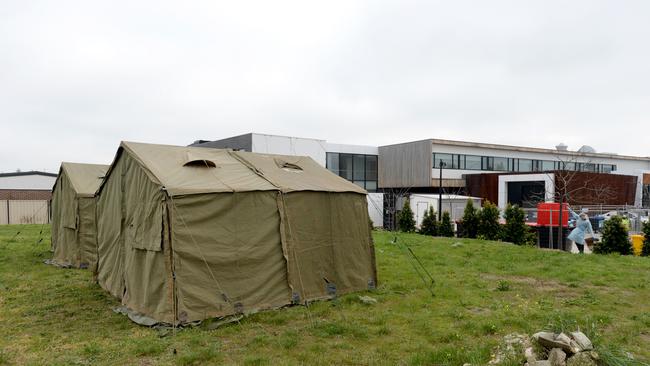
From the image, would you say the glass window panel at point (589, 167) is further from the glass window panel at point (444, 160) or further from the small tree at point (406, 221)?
the small tree at point (406, 221)

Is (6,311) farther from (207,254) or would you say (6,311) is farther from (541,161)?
(541,161)

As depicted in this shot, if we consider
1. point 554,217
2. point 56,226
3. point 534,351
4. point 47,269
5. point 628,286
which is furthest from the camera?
point 554,217

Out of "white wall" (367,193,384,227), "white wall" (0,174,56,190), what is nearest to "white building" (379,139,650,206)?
"white wall" (367,193,384,227)

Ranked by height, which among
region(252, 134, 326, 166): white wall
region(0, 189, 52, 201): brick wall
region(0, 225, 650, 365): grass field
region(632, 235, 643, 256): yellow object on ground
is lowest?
region(0, 225, 650, 365): grass field

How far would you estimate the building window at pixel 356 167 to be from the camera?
32819 mm

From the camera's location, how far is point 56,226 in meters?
12.8

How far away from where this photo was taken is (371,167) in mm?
35969

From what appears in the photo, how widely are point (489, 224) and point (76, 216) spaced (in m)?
14.6

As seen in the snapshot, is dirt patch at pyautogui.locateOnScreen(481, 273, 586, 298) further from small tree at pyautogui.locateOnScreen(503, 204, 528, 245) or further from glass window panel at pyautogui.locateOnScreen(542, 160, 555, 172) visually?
glass window panel at pyautogui.locateOnScreen(542, 160, 555, 172)

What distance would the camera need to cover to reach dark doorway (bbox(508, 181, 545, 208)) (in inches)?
1152

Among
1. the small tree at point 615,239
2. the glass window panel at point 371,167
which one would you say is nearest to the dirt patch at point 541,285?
the small tree at point 615,239

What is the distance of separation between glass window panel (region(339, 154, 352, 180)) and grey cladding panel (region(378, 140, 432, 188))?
3.21m

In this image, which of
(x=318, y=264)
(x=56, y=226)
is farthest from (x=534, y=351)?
(x=56, y=226)

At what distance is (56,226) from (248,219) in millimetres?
8934
